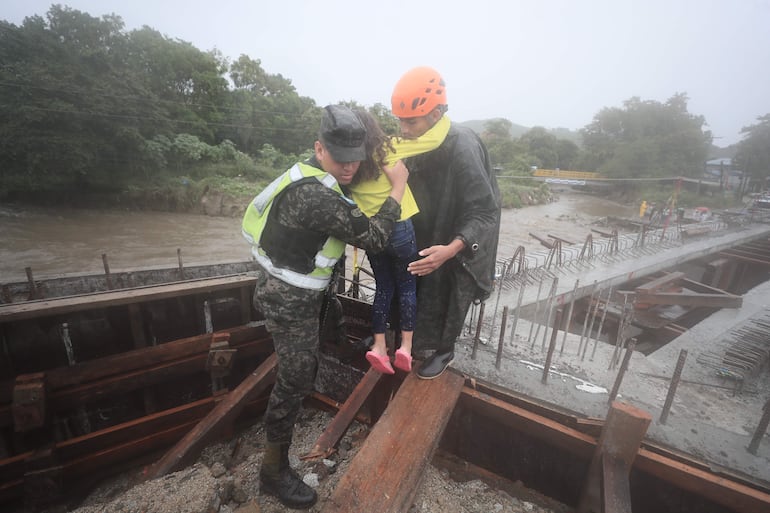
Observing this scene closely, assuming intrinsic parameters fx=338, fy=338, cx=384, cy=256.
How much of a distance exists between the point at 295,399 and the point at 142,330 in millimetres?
2268

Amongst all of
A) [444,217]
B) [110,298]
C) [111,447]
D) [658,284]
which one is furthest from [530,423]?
[658,284]

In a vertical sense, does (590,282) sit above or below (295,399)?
below

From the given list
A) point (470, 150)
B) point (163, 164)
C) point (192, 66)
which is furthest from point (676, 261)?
point (192, 66)

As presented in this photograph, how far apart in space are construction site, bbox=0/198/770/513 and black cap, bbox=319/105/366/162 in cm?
147

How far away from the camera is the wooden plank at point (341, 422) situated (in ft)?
8.02

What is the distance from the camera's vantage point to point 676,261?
11172 millimetres

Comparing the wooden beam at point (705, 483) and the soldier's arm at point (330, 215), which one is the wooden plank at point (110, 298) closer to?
the soldier's arm at point (330, 215)

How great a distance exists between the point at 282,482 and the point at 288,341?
3.01 ft

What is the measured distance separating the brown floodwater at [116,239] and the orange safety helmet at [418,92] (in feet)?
33.4

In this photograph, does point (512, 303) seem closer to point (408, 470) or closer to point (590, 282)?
point (590, 282)

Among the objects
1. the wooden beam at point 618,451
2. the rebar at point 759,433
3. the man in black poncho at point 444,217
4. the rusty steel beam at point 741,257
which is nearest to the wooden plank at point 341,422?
the man in black poncho at point 444,217

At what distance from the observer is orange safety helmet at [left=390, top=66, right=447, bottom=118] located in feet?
7.13

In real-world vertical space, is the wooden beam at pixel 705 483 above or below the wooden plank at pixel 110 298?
below

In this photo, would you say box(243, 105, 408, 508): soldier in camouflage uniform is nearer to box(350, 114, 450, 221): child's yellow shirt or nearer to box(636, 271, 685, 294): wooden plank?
box(350, 114, 450, 221): child's yellow shirt
